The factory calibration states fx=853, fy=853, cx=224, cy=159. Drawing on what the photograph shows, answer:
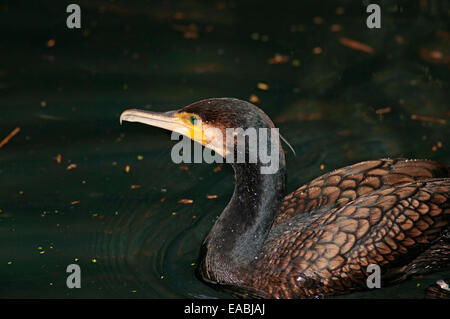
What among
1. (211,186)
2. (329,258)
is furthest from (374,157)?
(329,258)

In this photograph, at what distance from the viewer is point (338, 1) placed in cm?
908

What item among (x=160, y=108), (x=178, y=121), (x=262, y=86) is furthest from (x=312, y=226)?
(x=262, y=86)

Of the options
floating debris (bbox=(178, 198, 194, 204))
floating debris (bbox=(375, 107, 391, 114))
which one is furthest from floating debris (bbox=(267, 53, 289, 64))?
floating debris (bbox=(178, 198, 194, 204))

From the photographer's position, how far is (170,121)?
5371 mm

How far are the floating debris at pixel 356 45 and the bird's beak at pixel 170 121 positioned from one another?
11.2 ft

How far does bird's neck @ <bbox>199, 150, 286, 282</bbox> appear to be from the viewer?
522cm

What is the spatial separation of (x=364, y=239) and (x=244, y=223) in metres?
0.75

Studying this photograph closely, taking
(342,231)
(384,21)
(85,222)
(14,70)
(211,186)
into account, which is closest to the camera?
(342,231)

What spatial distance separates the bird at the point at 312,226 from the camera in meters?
5.18

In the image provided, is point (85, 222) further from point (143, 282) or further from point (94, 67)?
point (94, 67)

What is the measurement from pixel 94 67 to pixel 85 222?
7.91 ft

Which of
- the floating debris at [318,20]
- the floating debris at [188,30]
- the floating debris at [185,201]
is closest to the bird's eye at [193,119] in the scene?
the floating debris at [185,201]

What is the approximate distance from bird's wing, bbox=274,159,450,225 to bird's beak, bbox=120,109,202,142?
32.4 inches

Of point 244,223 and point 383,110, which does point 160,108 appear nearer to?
point 383,110
